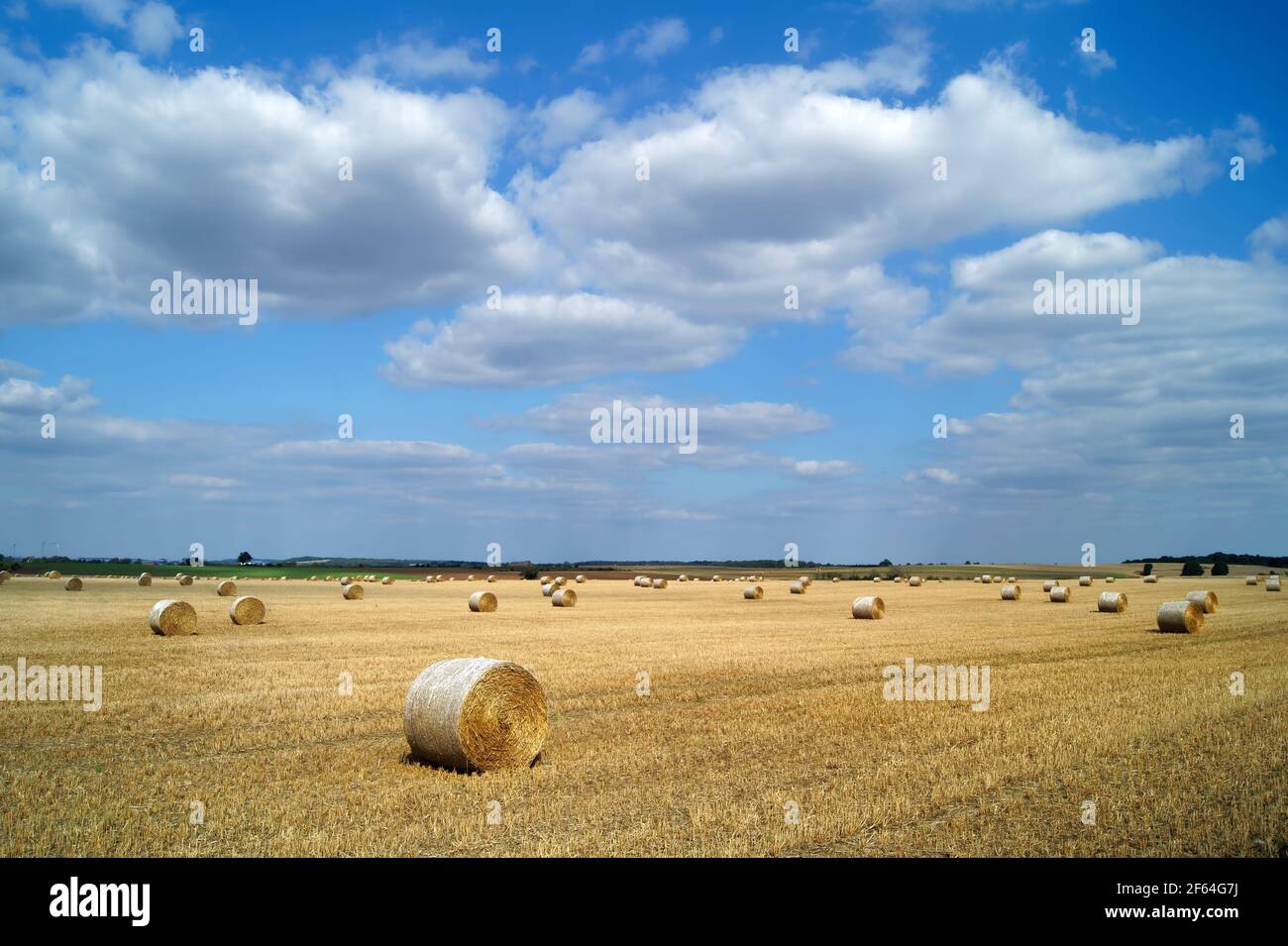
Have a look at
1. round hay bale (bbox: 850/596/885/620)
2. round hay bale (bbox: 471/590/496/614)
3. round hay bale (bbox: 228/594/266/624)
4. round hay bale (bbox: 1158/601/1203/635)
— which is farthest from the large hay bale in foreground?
round hay bale (bbox: 471/590/496/614)

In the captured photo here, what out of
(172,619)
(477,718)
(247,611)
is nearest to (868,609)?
(247,611)

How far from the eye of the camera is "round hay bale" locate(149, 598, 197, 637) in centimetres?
2658

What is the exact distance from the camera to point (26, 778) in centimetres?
980

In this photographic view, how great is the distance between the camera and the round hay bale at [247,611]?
102 ft

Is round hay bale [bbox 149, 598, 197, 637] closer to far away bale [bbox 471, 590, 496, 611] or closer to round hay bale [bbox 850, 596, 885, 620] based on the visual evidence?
far away bale [bbox 471, 590, 496, 611]

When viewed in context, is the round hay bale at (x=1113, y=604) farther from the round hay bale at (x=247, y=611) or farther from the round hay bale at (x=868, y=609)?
the round hay bale at (x=247, y=611)

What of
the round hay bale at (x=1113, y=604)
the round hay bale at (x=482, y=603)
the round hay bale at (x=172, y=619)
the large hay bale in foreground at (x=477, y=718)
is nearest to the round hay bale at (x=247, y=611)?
the round hay bale at (x=172, y=619)

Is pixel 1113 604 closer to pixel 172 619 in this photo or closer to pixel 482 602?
pixel 482 602

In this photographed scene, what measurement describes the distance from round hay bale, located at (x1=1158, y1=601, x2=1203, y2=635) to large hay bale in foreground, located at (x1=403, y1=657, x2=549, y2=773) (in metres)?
23.6

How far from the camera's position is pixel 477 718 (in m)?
10.9

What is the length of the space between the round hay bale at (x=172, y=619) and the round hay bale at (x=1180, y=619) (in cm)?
3063
